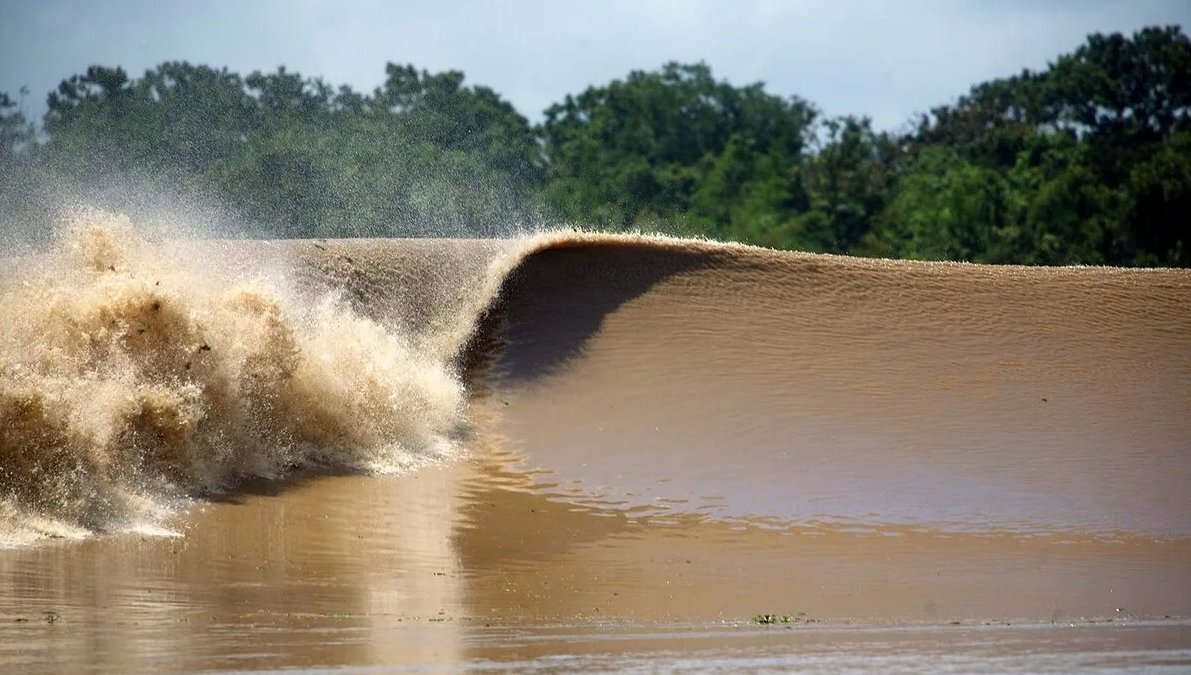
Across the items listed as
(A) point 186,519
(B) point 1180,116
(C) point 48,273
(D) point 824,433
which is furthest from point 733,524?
(B) point 1180,116

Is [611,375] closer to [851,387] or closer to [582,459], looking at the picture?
[582,459]

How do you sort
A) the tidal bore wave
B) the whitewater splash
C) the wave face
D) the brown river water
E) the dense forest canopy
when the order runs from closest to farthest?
the brown river water, the whitewater splash, the tidal bore wave, the wave face, the dense forest canopy

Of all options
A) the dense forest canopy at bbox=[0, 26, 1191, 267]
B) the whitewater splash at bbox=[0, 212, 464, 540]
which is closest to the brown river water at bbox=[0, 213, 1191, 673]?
the whitewater splash at bbox=[0, 212, 464, 540]

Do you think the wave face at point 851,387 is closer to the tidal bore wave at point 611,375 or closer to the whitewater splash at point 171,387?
the tidal bore wave at point 611,375

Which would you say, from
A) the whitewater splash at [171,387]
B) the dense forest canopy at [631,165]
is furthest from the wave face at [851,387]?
the dense forest canopy at [631,165]

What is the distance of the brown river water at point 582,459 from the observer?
5.63 metres

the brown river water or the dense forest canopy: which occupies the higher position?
the dense forest canopy

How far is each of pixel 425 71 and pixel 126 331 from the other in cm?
3286

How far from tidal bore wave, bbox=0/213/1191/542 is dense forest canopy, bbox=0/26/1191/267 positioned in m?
7.36

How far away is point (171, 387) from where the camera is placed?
340 inches

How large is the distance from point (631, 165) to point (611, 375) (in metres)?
30.1

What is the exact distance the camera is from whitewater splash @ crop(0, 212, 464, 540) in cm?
750

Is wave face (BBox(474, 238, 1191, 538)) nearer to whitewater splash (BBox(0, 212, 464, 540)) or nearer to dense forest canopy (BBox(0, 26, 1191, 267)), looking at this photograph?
whitewater splash (BBox(0, 212, 464, 540))

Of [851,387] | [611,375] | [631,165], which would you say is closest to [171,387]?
[611,375]
